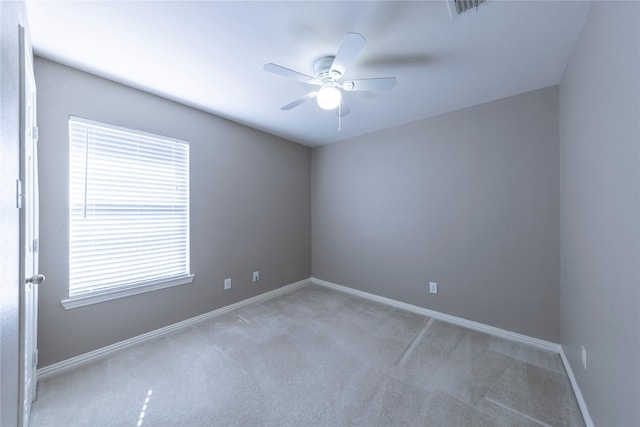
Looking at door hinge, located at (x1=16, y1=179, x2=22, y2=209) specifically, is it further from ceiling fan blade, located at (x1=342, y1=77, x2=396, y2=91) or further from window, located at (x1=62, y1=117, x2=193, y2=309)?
ceiling fan blade, located at (x1=342, y1=77, x2=396, y2=91)

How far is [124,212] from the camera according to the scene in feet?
6.98

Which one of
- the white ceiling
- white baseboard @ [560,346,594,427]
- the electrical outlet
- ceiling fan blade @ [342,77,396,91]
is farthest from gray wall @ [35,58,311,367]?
white baseboard @ [560,346,594,427]

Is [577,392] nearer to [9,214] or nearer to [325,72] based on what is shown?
[325,72]

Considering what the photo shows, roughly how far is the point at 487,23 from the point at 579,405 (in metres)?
2.43

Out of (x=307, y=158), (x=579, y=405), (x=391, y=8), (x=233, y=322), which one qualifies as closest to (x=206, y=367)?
(x=233, y=322)

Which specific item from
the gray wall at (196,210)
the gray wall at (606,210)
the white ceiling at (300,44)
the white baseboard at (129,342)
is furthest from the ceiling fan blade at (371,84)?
the white baseboard at (129,342)

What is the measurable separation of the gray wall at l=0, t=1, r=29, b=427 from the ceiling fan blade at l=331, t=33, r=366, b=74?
1.29m

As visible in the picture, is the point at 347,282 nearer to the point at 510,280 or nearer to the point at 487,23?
the point at 510,280

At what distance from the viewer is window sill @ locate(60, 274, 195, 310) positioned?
1874 mm

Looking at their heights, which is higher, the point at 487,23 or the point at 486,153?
the point at 487,23

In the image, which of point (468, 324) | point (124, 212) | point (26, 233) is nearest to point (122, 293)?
point (124, 212)

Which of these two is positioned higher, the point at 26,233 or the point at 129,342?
the point at 26,233

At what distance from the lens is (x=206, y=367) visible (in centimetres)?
191

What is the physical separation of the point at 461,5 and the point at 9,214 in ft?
7.20
